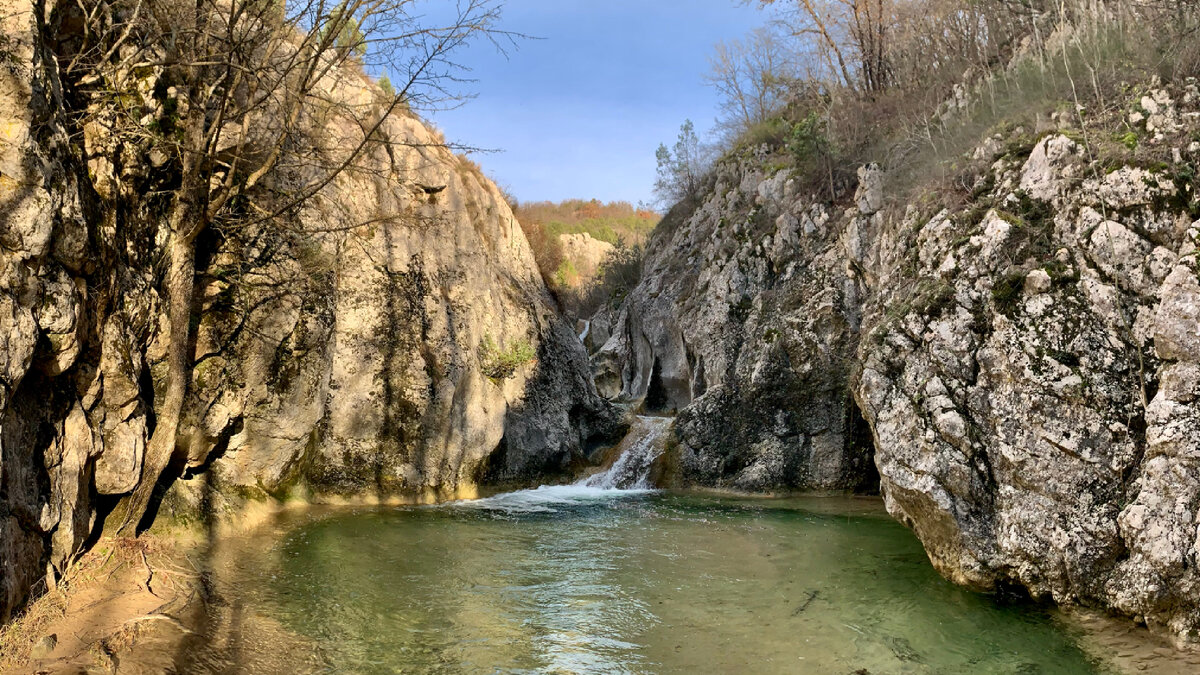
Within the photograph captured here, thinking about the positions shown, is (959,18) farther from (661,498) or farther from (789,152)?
(661,498)

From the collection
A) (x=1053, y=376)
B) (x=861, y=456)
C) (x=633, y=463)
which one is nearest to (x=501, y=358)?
(x=633, y=463)

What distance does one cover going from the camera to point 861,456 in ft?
47.1

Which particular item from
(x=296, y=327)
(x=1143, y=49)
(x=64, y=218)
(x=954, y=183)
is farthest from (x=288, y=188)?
(x=1143, y=49)

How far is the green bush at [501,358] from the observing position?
15.2m

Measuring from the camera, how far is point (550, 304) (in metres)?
18.7

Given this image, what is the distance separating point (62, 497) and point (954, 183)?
10578 millimetres

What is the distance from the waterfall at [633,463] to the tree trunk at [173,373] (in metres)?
9.46

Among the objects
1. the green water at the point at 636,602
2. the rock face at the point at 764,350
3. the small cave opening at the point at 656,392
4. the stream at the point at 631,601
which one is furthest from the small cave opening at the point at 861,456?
the small cave opening at the point at 656,392

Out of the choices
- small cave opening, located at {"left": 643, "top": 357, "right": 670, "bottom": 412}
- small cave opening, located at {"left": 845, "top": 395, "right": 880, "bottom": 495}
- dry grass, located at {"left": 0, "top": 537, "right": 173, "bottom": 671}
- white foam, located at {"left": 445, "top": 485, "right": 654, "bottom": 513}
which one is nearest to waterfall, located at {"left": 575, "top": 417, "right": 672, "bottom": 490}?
white foam, located at {"left": 445, "top": 485, "right": 654, "bottom": 513}

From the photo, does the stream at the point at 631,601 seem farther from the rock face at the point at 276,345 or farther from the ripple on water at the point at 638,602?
the rock face at the point at 276,345

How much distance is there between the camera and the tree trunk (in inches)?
313

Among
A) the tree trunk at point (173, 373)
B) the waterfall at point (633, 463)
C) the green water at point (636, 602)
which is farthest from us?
the waterfall at point (633, 463)

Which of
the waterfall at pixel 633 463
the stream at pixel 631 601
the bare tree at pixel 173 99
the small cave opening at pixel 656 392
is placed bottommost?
the stream at pixel 631 601

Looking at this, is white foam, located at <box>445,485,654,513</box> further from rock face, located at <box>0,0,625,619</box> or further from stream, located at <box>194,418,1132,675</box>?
stream, located at <box>194,418,1132,675</box>
